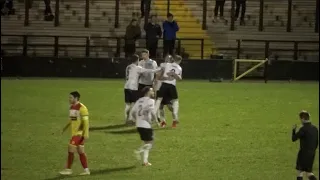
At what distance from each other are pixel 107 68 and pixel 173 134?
15.3 meters

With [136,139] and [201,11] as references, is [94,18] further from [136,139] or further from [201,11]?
[136,139]

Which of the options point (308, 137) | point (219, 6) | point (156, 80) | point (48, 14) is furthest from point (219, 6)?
point (308, 137)

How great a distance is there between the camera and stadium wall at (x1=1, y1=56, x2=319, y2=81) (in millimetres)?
35875

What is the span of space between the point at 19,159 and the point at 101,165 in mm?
1816

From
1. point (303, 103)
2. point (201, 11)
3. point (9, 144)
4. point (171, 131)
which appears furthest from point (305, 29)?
point (9, 144)

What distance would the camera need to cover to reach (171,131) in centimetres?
2175

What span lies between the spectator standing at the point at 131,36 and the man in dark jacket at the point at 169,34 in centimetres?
136

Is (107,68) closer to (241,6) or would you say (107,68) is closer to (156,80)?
(241,6)

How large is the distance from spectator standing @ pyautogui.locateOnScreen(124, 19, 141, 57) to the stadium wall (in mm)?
887

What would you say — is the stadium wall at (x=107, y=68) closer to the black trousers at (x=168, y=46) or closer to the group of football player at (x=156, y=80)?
the black trousers at (x=168, y=46)

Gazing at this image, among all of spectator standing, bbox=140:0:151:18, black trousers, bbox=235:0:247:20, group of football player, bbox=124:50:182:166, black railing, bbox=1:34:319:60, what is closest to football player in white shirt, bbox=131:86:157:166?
group of football player, bbox=124:50:182:166

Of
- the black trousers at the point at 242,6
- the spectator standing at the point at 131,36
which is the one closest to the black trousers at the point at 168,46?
the spectator standing at the point at 131,36

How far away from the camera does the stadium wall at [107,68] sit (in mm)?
35875

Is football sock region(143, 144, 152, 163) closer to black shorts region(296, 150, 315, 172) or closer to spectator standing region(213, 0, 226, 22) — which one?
black shorts region(296, 150, 315, 172)
